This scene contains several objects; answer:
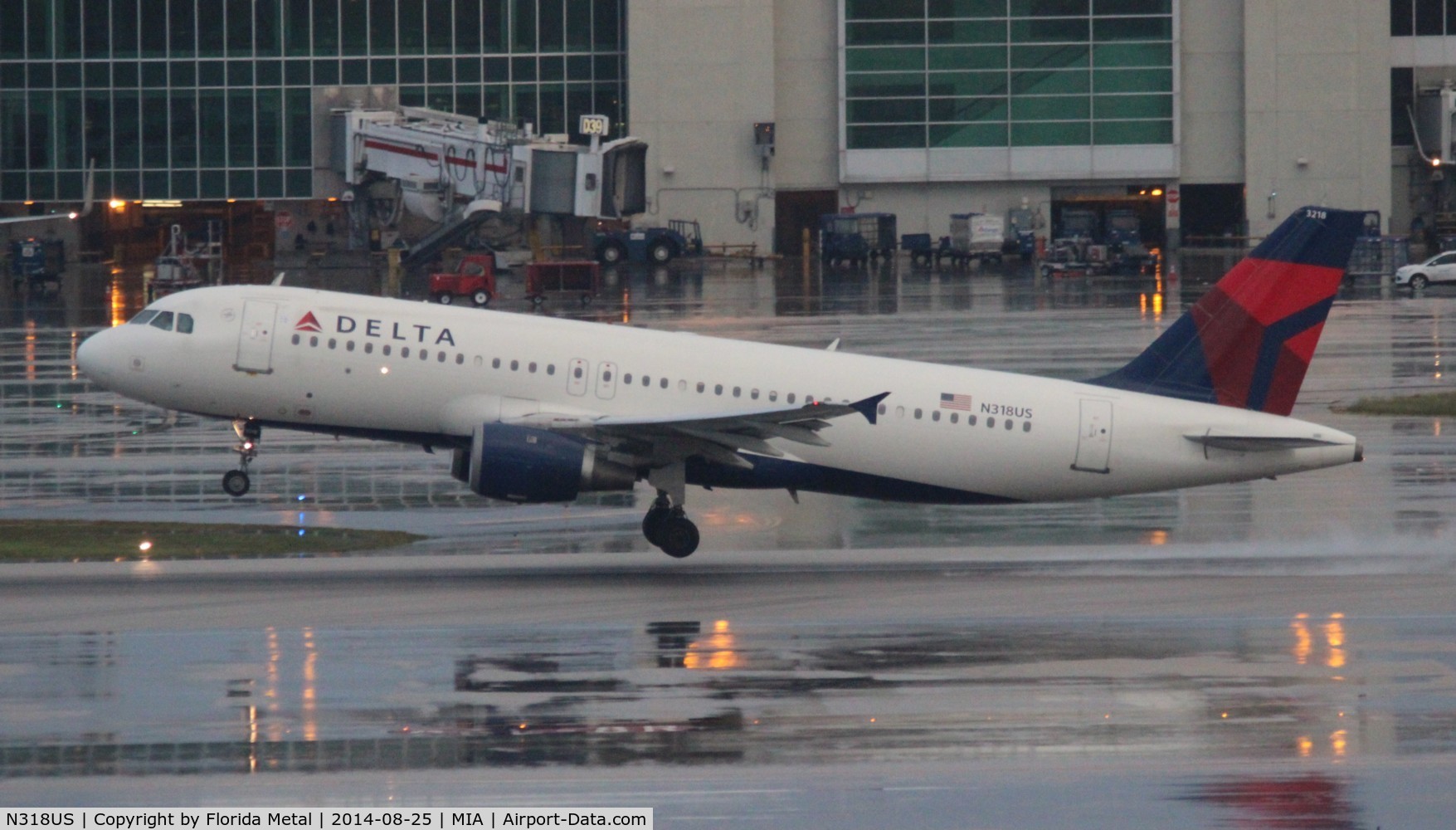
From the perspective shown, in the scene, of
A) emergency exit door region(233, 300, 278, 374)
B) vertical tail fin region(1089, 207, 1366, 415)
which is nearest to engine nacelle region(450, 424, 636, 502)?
emergency exit door region(233, 300, 278, 374)

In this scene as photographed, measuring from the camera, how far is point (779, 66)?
367 feet

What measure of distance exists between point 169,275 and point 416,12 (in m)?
36.9

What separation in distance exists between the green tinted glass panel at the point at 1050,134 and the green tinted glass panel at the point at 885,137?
20.0ft

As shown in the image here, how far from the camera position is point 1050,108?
110250 millimetres

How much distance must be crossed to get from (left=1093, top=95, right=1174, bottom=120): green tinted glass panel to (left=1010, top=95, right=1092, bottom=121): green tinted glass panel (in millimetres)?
824

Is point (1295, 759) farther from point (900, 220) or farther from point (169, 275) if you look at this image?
point (900, 220)

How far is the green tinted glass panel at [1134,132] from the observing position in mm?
110688

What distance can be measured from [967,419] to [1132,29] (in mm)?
88295

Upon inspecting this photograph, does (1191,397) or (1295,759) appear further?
(1191,397)

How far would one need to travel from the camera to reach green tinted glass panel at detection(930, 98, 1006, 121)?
110250mm

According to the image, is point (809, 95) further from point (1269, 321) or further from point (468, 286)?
point (1269, 321)

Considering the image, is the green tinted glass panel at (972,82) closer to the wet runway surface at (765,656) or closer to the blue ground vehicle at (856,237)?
the blue ground vehicle at (856,237)

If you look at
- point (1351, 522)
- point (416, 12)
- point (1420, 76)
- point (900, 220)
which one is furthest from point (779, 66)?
point (1351, 522)

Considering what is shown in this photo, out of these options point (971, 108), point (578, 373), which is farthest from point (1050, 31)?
point (578, 373)
